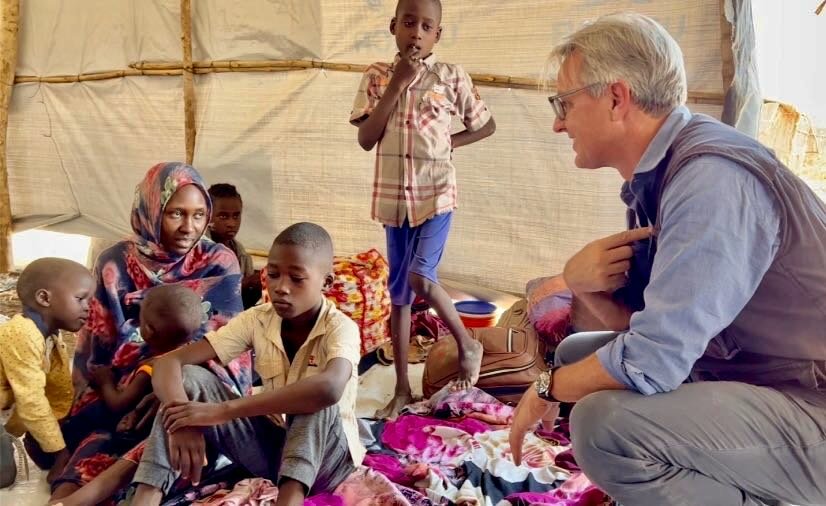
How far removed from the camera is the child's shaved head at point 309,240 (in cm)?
217

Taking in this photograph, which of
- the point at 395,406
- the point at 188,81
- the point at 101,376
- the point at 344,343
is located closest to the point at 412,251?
the point at 395,406

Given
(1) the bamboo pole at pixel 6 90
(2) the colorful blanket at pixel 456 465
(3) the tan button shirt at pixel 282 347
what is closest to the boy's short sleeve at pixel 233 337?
(3) the tan button shirt at pixel 282 347

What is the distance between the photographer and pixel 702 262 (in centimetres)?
137

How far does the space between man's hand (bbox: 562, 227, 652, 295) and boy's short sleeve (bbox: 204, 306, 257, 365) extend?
3.14 feet

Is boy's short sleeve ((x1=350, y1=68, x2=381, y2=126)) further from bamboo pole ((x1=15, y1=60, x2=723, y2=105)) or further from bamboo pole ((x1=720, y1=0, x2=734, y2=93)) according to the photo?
bamboo pole ((x1=720, y1=0, x2=734, y2=93))

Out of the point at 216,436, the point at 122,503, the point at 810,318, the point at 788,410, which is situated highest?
the point at 810,318

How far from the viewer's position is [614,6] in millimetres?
3486

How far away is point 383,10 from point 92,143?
2860mm

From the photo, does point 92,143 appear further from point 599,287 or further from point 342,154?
point 599,287

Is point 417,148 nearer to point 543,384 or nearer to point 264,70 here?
point 543,384

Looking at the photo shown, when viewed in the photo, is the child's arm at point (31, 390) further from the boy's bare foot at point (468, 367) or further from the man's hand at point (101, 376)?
the boy's bare foot at point (468, 367)

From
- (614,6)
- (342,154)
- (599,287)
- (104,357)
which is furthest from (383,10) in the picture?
(599,287)

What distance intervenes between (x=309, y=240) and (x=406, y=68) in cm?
98

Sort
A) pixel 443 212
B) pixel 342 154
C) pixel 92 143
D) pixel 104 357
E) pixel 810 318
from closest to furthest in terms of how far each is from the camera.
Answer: pixel 810 318, pixel 104 357, pixel 443 212, pixel 342 154, pixel 92 143
